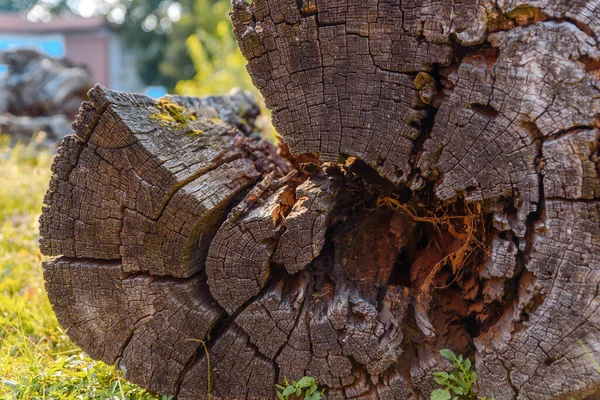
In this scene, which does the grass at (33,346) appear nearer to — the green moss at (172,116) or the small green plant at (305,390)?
the small green plant at (305,390)

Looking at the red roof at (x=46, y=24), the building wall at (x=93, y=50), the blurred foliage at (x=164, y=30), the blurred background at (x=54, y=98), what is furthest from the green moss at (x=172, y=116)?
the building wall at (x=93, y=50)

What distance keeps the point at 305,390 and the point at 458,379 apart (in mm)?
677

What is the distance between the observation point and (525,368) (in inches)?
81.4

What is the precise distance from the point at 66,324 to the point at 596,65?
2.56 meters

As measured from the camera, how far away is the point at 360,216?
2.59 m

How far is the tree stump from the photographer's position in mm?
1917

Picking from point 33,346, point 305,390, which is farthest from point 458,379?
point 33,346

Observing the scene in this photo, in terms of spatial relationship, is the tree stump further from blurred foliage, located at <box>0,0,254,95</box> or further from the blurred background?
blurred foliage, located at <box>0,0,254,95</box>

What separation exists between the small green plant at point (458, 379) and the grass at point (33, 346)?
53.9 inches

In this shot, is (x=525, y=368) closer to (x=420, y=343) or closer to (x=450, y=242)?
(x=420, y=343)

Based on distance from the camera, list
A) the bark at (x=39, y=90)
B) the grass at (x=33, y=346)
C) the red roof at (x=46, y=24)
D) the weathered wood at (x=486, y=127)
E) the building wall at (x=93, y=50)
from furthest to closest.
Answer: the building wall at (x=93, y=50) < the red roof at (x=46, y=24) < the bark at (x=39, y=90) < the grass at (x=33, y=346) < the weathered wood at (x=486, y=127)

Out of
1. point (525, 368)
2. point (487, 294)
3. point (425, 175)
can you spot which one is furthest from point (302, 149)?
point (525, 368)

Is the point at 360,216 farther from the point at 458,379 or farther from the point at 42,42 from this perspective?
the point at 42,42

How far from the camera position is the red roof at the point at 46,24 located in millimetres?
21062
